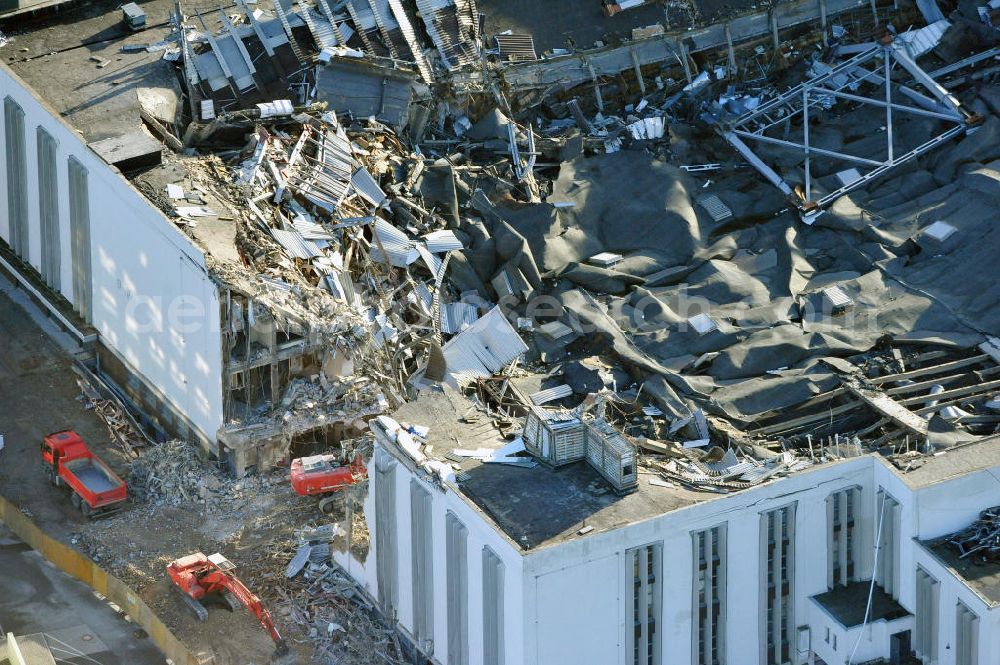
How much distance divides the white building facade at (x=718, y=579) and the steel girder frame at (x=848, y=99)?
19.0 meters

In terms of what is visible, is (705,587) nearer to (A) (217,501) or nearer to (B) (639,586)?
(B) (639,586)

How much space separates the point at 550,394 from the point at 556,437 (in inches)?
410

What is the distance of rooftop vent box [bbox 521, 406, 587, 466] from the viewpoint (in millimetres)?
51531

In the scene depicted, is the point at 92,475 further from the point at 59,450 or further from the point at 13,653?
the point at 13,653

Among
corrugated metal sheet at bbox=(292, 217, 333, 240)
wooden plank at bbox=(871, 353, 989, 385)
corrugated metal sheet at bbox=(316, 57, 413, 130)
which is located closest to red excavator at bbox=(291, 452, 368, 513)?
corrugated metal sheet at bbox=(292, 217, 333, 240)

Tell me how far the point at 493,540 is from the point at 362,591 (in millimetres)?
8157

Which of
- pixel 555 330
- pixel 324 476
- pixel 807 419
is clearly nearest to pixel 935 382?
pixel 807 419

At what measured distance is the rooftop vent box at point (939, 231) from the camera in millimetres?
66625

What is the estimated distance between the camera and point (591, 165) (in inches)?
2781

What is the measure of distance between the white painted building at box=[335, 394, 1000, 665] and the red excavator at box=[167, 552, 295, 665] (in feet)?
15.5

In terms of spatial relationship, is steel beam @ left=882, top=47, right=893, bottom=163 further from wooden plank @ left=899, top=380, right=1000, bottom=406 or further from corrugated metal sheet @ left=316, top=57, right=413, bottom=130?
corrugated metal sheet @ left=316, top=57, right=413, bottom=130

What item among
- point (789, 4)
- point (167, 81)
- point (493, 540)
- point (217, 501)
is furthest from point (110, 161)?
point (789, 4)

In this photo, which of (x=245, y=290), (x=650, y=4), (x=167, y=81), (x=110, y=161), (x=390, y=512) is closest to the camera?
(x=390, y=512)

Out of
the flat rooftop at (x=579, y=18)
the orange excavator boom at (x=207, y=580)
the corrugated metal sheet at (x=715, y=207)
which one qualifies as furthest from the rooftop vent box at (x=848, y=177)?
the orange excavator boom at (x=207, y=580)
